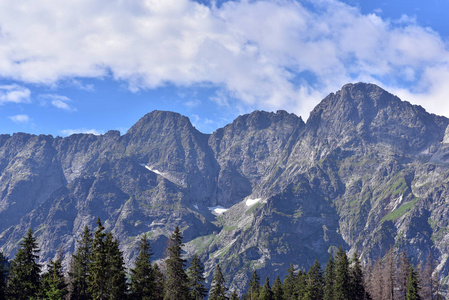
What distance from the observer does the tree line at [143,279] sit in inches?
2328

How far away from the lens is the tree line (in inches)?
2328

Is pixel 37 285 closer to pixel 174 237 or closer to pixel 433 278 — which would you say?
pixel 174 237

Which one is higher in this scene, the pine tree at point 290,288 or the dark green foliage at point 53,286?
the pine tree at point 290,288

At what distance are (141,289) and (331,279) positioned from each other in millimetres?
53589

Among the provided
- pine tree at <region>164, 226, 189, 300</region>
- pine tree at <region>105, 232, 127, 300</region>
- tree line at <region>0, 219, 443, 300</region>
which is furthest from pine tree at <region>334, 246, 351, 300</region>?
pine tree at <region>105, 232, 127, 300</region>

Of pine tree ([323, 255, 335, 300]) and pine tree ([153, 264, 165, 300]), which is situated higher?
pine tree ([323, 255, 335, 300])

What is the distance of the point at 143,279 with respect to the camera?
233 feet

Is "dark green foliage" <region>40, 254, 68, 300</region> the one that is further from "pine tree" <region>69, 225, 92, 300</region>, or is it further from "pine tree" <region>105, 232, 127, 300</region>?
"pine tree" <region>105, 232, 127, 300</region>

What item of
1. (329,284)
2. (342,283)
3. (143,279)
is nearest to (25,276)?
(143,279)

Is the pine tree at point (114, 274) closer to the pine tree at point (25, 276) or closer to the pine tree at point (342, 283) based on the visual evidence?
the pine tree at point (25, 276)

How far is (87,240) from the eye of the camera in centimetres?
7700

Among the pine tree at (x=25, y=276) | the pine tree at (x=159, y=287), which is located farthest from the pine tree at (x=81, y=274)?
the pine tree at (x=159, y=287)

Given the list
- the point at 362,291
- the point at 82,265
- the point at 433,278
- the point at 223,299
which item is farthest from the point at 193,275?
the point at 433,278

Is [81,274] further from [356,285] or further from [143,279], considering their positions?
[356,285]
